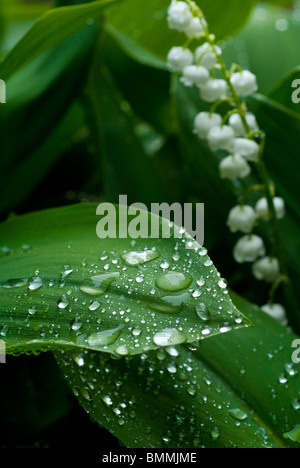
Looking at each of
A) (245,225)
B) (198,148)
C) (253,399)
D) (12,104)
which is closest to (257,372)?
(253,399)

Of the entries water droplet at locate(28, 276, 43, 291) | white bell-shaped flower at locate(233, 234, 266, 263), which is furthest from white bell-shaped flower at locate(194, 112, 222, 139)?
water droplet at locate(28, 276, 43, 291)

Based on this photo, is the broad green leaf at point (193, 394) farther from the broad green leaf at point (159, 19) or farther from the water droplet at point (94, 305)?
the broad green leaf at point (159, 19)

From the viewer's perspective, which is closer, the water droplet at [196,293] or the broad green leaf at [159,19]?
the water droplet at [196,293]

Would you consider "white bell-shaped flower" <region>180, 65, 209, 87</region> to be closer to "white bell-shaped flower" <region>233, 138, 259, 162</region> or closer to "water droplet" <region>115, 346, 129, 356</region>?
"white bell-shaped flower" <region>233, 138, 259, 162</region>

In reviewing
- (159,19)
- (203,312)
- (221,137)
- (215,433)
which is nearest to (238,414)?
(215,433)

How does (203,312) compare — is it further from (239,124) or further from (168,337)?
(239,124)

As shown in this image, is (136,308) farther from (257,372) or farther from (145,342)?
(257,372)

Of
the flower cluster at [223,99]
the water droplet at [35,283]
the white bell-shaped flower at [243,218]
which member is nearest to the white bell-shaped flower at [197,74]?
the flower cluster at [223,99]
